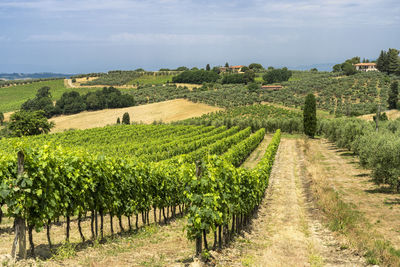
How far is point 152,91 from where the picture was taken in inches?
5187

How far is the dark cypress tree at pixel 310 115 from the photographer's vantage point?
5772 centimetres

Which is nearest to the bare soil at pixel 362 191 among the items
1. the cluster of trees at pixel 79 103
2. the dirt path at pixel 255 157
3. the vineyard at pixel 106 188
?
the vineyard at pixel 106 188

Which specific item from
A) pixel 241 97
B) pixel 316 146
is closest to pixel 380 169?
pixel 316 146

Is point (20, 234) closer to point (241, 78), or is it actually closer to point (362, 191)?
point (362, 191)

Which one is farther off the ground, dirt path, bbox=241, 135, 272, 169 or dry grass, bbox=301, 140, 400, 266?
dry grass, bbox=301, 140, 400, 266

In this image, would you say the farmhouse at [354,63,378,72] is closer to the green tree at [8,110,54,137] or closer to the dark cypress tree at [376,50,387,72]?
the dark cypress tree at [376,50,387,72]

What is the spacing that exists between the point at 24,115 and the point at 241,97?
56.7m

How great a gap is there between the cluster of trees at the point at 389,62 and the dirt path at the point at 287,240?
121887 mm

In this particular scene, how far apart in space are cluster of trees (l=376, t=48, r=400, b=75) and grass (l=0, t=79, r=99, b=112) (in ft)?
390

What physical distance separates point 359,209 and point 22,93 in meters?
162

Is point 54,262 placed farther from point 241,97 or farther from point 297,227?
point 241,97

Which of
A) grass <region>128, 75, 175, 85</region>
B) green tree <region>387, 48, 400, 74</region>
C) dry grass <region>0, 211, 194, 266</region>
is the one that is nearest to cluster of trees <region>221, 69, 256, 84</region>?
grass <region>128, 75, 175, 85</region>

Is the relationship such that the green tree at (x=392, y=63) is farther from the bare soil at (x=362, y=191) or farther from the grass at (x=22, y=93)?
the grass at (x=22, y=93)

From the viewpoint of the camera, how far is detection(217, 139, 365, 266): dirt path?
10.9m
